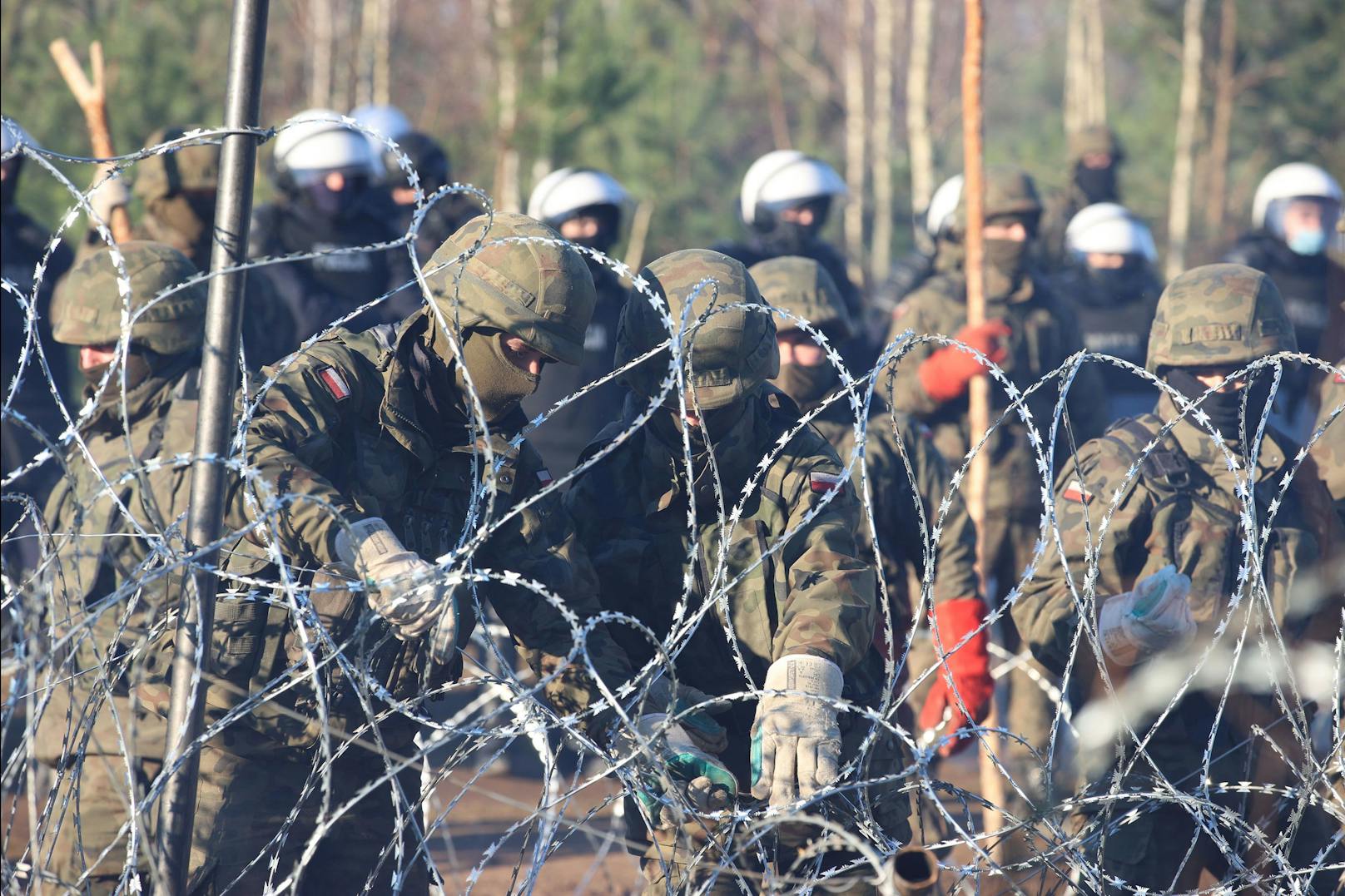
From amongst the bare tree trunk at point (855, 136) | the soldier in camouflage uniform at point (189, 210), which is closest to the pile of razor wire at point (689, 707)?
the soldier in camouflage uniform at point (189, 210)

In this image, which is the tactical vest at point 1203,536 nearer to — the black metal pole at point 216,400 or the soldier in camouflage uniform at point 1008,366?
the soldier in camouflage uniform at point 1008,366

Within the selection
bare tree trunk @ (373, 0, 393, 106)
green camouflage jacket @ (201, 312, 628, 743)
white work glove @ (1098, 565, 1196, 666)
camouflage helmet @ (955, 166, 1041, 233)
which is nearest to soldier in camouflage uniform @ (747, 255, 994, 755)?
white work glove @ (1098, 565, 1196, 666)

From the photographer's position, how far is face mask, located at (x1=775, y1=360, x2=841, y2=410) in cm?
497

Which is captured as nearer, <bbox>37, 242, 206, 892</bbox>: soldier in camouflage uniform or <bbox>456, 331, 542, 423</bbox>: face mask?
<bbox>456, 331, 542, 423</bbox>: face mask

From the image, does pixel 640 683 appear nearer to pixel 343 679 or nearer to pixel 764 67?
pixel 343 679

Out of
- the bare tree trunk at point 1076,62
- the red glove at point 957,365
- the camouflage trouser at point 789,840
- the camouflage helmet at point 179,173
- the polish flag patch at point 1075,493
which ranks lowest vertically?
the camouflage trouser at point 789,840

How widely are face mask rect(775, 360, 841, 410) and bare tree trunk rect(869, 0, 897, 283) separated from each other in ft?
44.9

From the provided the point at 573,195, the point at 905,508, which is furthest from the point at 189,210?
the point at 905,508

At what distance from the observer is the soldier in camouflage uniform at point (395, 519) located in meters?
3.30

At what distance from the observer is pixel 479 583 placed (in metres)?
3.79

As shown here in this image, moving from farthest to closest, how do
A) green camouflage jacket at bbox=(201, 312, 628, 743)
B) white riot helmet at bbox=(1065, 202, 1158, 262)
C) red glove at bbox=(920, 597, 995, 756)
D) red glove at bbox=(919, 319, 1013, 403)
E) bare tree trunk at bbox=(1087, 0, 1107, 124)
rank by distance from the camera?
bare tree trunk at bbox=(1087, 0, 1107, 124)
white riot helmet at bbox=(1065, 202, 1158, 262)
red glove at bbox=(919, 319, 1013, 403)
red glove at bbox=(920, 597, 995, 756)
green camouflage jacket at bbox=(201, 312, 628, 743)

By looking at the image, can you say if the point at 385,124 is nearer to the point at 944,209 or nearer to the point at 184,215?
the point at 184,215

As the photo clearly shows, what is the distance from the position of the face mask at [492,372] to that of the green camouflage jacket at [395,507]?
0.06 metres

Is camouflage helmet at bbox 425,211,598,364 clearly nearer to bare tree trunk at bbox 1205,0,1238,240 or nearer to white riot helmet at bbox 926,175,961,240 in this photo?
white riot helmet at bbox 926,175,961,240
